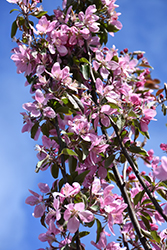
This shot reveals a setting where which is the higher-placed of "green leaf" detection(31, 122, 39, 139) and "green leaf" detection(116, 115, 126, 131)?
"green leaf" detection(31, 122, 39, 139)

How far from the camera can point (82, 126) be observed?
1237mm

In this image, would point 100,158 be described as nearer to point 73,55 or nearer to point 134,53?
point 73,55

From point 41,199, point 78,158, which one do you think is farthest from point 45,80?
point 41,199

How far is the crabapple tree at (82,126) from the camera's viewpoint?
115 centimetres

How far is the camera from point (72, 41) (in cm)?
152

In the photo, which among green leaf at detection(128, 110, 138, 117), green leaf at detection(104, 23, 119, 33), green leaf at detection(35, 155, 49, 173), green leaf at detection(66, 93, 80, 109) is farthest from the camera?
green leaf at detection(104, 23, 119, 33)

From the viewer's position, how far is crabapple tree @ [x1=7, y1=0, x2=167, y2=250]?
1148mm

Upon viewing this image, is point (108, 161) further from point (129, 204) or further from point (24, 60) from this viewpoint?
point (24, 60)

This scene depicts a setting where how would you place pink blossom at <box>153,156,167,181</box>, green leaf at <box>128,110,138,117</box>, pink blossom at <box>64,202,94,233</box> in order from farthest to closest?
green leaf at <box>128,110,138,117</box>, pink blossom at <box>64,202,94,233</box>, pink blossom at <box>153,156,167,181</box>

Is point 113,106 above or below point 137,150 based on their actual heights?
above

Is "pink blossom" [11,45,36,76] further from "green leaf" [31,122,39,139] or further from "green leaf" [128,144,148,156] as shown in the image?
"green leaf" [128,144,148,156]

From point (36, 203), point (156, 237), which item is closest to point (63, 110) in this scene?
point (36, 203)

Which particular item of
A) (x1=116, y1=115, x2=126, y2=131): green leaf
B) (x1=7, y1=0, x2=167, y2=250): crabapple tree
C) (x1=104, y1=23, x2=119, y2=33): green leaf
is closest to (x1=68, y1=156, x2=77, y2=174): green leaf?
(x1=7, y1=0, x2=167, y2=250): crabapple tree

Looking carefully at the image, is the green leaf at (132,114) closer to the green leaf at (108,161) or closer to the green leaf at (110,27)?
the green leaf at (108,161)
